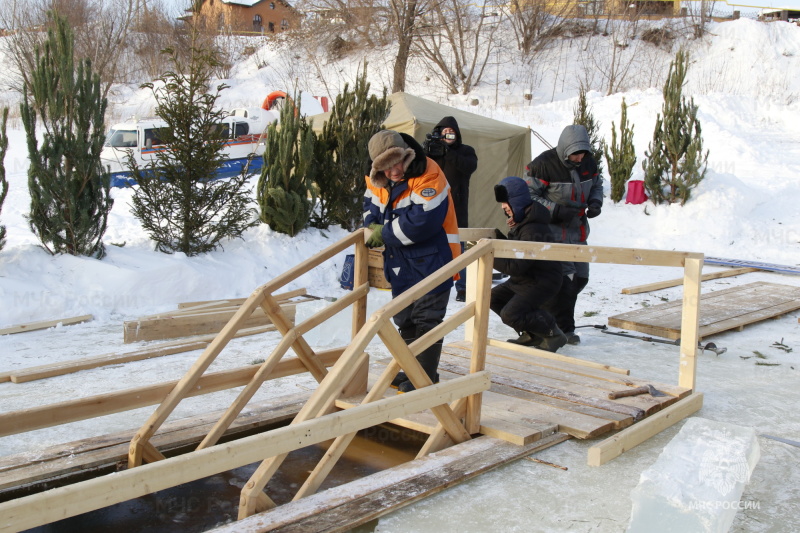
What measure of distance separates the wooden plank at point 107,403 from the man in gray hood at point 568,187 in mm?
2566

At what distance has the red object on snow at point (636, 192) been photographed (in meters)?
14.1

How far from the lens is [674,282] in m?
8.94

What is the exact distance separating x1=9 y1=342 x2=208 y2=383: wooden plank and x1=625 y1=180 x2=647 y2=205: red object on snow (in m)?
10.4

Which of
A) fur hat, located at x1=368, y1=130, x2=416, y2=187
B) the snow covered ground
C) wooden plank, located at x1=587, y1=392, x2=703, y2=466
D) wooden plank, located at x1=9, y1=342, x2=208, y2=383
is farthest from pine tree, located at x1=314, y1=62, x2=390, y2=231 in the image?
wooden plank, located at x1=587, y1=392, x2=703, y2=466

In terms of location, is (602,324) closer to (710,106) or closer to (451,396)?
(451,396)

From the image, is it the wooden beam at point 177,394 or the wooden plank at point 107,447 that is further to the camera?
the wooden beam at point 177,394

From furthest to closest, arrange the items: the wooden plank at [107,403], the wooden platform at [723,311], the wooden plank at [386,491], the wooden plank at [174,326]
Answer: the wooden platform at [723,311] → the wooden plank at [174,326] → the wooden plank at [107,403] → the wooden plank at [386,491]

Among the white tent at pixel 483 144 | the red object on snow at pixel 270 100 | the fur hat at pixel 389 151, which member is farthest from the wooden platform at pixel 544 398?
the red object on snow at pixel 270 100

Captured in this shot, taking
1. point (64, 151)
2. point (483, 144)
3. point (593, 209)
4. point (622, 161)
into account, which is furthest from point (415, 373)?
point (622, 161)

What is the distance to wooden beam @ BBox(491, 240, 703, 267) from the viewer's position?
389 cm

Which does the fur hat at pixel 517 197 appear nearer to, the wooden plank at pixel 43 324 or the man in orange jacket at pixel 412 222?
the man in orange jacket at pixel 412 222

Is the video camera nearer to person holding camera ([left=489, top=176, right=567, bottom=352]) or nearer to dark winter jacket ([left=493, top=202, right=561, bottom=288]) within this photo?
person holding camera ([left=489, top=176, right=567, bottom=352])

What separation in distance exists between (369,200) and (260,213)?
5.16m

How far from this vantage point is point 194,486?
12.5 ft
